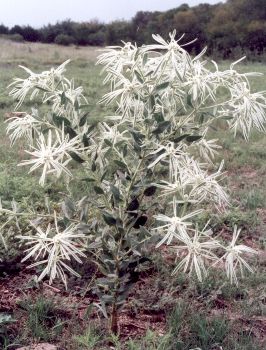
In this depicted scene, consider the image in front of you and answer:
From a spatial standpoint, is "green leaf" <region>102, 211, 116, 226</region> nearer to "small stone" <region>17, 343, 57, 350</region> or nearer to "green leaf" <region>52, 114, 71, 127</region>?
"green leaf" <region>52, 114, 71, 127</region>

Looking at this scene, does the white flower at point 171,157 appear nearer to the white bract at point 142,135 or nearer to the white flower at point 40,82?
the white bract at point 142,135

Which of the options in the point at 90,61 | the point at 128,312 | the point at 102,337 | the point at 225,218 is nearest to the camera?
the point at 102,337

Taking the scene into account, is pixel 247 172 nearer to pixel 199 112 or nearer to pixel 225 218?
pixel 225 218

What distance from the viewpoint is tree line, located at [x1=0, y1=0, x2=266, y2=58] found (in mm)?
20859

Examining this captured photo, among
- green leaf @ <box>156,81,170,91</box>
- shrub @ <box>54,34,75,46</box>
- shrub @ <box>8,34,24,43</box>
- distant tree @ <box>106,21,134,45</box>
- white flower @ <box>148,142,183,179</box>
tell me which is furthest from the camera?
shrub @ <box>8,34,24,43</box>

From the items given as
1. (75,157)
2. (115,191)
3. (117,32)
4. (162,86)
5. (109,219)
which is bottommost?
(117,32)

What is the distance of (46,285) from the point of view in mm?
3688

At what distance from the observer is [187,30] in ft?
74.5

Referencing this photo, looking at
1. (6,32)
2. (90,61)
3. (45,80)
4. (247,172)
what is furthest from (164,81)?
(6,32)

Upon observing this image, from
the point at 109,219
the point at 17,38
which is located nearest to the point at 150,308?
the point at 109,219

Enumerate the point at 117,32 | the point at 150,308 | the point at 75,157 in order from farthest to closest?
the point at 117,32 → the point at 150,308 → the point at 75,157

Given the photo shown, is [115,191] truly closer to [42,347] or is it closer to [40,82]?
[40,82]

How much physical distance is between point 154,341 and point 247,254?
1.59m

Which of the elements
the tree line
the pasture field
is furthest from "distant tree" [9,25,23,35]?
the pasture field
